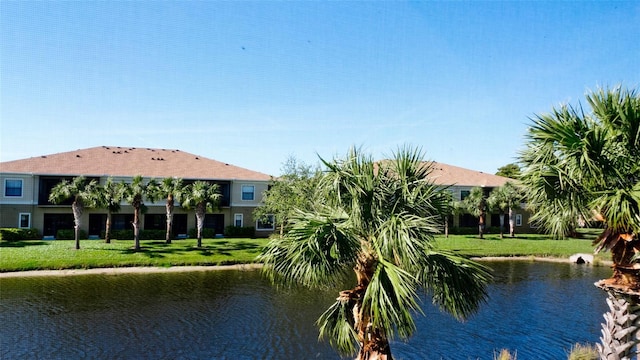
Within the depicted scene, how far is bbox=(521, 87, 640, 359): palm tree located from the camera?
9742mm

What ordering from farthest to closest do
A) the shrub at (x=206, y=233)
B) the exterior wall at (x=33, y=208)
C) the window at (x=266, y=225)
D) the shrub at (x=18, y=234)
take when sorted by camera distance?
the window at (x=266, y=225)
the shrub at (x=206, y=233)
the exterior wall at (x=33, y=208)
the shrub at (x=18, y=234)

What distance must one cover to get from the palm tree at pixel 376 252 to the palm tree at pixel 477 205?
4256 centimetres

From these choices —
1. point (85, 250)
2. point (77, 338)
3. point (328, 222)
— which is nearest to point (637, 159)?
point (328, 222)

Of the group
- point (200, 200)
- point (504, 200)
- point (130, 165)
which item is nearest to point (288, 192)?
point (200, 200)

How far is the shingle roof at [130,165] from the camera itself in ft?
134

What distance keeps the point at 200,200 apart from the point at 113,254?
26.3ft

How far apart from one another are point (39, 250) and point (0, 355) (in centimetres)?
1925

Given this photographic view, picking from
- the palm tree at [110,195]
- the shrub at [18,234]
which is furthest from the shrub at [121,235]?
the shrub at [18,234]

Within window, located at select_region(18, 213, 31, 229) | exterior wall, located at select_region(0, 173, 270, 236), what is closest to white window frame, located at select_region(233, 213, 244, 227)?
exterior wall, located at select_region(0, 173, 270, 236)

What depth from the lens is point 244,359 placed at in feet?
50.1

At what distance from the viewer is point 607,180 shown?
32.8 feet

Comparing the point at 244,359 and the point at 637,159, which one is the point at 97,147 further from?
the point at 637,159

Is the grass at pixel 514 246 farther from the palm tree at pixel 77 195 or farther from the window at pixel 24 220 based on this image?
the window at pixel 24 220

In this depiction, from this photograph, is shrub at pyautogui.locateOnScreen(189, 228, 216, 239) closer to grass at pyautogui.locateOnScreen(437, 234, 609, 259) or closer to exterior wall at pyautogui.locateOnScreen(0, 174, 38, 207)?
exterior wall at pyautogui.locateOnScreen(0, 174, 38, 207)
